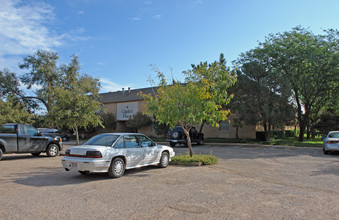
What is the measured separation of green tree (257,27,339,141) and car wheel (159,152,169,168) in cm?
1768

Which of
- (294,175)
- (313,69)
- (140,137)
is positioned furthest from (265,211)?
(313,69)

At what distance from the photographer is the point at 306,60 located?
24.4 m

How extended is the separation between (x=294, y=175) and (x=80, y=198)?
285 inches

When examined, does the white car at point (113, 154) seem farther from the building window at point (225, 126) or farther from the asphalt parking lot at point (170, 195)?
the building window at point (225, 126)

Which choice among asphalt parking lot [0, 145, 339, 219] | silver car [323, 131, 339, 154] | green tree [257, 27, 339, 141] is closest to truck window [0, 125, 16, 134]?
asphalt parking lot [0, 145, 339, 219]

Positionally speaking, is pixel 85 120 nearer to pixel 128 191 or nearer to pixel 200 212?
pixel 128 191

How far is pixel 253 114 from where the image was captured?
2508 centimetres

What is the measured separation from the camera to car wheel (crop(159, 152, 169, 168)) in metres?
10.9

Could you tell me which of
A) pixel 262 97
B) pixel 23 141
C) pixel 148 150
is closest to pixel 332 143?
pixel 262 97

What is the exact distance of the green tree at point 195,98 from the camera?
11633 millimetres

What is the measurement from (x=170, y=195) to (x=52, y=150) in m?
10.9

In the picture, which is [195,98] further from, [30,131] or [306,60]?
[306,60]

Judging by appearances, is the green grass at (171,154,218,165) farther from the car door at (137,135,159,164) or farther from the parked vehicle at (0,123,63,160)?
the parked vehicle at (0,123,63,160)

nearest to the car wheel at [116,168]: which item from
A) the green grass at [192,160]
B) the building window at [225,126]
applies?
the green grass at [192,160]
